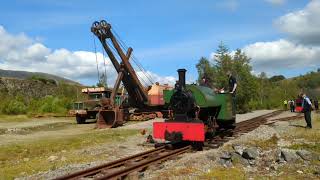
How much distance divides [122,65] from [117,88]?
1689 mm

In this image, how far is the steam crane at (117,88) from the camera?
28953 millimetres

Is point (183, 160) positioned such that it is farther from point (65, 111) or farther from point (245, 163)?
point (65, 111)

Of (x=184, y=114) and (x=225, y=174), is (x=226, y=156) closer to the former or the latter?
(x=225, y=174)

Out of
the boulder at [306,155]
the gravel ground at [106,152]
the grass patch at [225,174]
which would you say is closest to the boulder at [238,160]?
the grass patch at [225,174]

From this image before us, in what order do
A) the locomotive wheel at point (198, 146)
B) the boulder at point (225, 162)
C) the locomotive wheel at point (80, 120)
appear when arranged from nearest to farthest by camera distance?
the boulder at point (225, 162), the locomotive wheel at point (198, 146), the locomotive wheel at point (80, 120)

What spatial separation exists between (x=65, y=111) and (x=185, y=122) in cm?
3484

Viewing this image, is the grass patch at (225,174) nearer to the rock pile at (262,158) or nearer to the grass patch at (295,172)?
the rock pile at (262,158)

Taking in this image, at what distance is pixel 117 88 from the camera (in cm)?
→ 3058

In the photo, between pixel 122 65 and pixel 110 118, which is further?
pixel 122 65

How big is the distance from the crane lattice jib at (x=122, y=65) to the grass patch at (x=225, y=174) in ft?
68.1

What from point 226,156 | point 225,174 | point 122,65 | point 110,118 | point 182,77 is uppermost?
point 122,65

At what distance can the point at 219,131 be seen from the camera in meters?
18.0

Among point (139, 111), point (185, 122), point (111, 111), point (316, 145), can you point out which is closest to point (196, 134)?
point (185, 122)

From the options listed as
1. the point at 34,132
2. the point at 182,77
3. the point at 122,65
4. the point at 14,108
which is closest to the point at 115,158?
the point at 182,77
